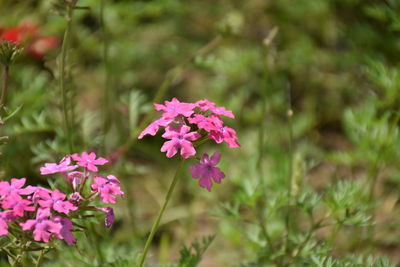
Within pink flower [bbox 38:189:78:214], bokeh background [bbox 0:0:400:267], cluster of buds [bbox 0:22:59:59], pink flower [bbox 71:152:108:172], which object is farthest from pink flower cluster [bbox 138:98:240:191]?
cluster of buds [bbox 0:22:59:59]

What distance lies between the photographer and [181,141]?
112 centimetres

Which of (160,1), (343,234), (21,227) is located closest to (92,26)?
(160,1)

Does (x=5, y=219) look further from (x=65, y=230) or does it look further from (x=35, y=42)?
(x=35, y=42)

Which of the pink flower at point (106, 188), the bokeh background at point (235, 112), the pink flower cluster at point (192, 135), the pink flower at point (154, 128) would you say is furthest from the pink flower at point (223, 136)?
the bokeh background at point (235, 112)

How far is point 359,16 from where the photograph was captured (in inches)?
128

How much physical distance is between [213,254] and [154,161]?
77 cm

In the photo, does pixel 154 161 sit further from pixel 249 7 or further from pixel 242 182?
pixel 242 182

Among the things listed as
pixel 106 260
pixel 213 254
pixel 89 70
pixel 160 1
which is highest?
pixel 160 1

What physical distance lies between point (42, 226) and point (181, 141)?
32cm

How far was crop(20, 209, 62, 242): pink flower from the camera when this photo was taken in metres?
1.03

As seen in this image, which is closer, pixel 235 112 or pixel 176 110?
pixel 176 110

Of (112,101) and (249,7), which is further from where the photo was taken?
(249,7)

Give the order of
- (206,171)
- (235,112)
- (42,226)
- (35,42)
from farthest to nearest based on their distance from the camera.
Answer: (235,112), (35,42), (206,171), (42,226)

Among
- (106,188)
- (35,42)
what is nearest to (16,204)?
(106,188)
